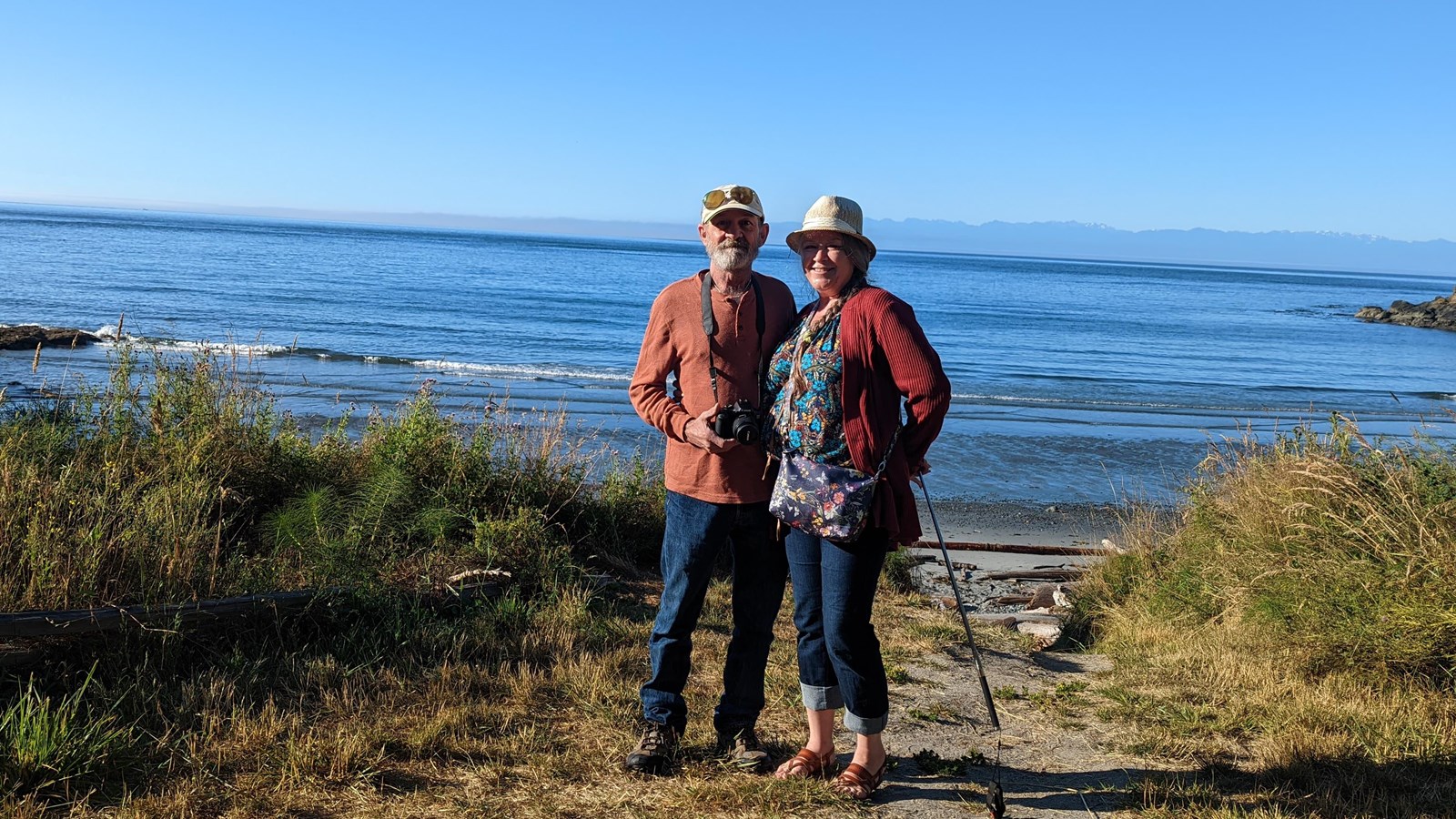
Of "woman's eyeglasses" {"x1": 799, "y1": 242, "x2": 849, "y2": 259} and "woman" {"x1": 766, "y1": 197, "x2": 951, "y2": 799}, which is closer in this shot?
"woman" {"x1": 766, "y1": 197, "x2": 951, "y2": 799}

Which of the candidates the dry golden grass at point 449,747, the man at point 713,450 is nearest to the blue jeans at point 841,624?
the man at point 713,450

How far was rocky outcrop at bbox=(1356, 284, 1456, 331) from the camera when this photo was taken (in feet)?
179

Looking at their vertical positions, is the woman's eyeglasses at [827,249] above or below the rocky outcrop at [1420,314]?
above

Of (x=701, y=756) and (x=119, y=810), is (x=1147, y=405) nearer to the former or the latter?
(x=701, y=756)

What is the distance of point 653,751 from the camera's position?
3936 millimetres

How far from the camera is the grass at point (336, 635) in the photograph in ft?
11.9

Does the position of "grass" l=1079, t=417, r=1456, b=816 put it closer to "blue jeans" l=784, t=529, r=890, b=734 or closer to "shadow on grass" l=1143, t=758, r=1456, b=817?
"shadow on grass" l=1143, t=758, r=1456, b=817

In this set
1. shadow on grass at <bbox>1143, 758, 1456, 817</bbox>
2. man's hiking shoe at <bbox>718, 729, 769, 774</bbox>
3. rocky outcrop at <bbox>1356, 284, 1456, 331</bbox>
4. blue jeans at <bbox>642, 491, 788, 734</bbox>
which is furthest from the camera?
rocky outcrop at <bbox>1356, 284, 1456, 331</bbox>

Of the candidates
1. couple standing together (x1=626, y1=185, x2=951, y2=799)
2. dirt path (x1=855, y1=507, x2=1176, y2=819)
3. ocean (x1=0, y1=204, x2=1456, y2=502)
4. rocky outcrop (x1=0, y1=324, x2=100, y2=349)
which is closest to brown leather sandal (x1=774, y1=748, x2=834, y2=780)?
couple standing together (x1=626, y1=185, x2=951, y2=799)

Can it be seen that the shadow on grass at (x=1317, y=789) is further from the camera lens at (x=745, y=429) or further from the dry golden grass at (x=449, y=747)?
the camera lens at (x=745, y=429)

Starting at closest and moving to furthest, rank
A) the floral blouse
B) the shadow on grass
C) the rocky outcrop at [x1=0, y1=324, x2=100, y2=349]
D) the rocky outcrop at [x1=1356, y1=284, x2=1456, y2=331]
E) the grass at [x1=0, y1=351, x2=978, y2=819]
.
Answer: the floral blouse → the grass at [x1=0, y1=351, x2=978, y2=819] → the shadow on grass → the rocky outcrop at [x1=0, y1=324, x2=100, y2=349] → the rocky outcrop at [x1=1356, y1=284, x2=1456, y2=331]

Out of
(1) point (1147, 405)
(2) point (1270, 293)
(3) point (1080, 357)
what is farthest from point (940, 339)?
(2) point (1270, 293)

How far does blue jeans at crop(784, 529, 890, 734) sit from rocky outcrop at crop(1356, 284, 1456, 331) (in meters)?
60.5

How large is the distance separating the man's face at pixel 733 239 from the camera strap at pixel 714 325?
0.09 meters
